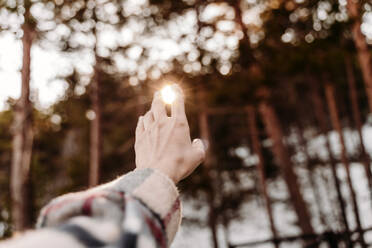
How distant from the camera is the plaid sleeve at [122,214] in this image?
60 cm

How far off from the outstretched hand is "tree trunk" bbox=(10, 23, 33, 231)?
26.1ft

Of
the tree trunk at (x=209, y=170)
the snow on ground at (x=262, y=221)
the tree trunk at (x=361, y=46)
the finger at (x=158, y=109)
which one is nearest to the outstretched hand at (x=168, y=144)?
the finger at (x=158, y=109)

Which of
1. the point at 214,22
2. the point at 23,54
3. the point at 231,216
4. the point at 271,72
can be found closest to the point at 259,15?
the point at 214,22

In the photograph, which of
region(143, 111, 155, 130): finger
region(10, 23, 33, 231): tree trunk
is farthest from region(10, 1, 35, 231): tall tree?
region(143, 111, 155, 130): finger

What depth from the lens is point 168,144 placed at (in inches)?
40.0

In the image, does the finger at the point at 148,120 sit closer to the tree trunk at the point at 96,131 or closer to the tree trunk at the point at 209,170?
the tree trunk at the point at 209,170

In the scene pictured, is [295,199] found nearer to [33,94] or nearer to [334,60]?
[334,60]

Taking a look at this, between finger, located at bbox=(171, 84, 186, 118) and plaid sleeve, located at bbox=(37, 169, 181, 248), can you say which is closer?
plaid sleeve, located at bbox=(37, 169, 181, 248)

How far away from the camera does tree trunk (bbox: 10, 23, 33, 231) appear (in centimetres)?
800

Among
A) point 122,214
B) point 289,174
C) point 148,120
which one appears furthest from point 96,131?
point 122,214

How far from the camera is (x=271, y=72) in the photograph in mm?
11219

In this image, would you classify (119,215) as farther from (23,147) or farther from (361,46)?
(361,46)

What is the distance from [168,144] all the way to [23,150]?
27.4 feet

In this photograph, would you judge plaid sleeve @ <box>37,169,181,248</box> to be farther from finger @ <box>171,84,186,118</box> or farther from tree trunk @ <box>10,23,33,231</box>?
tree trunk @ <box>10,23,33,231</box>
